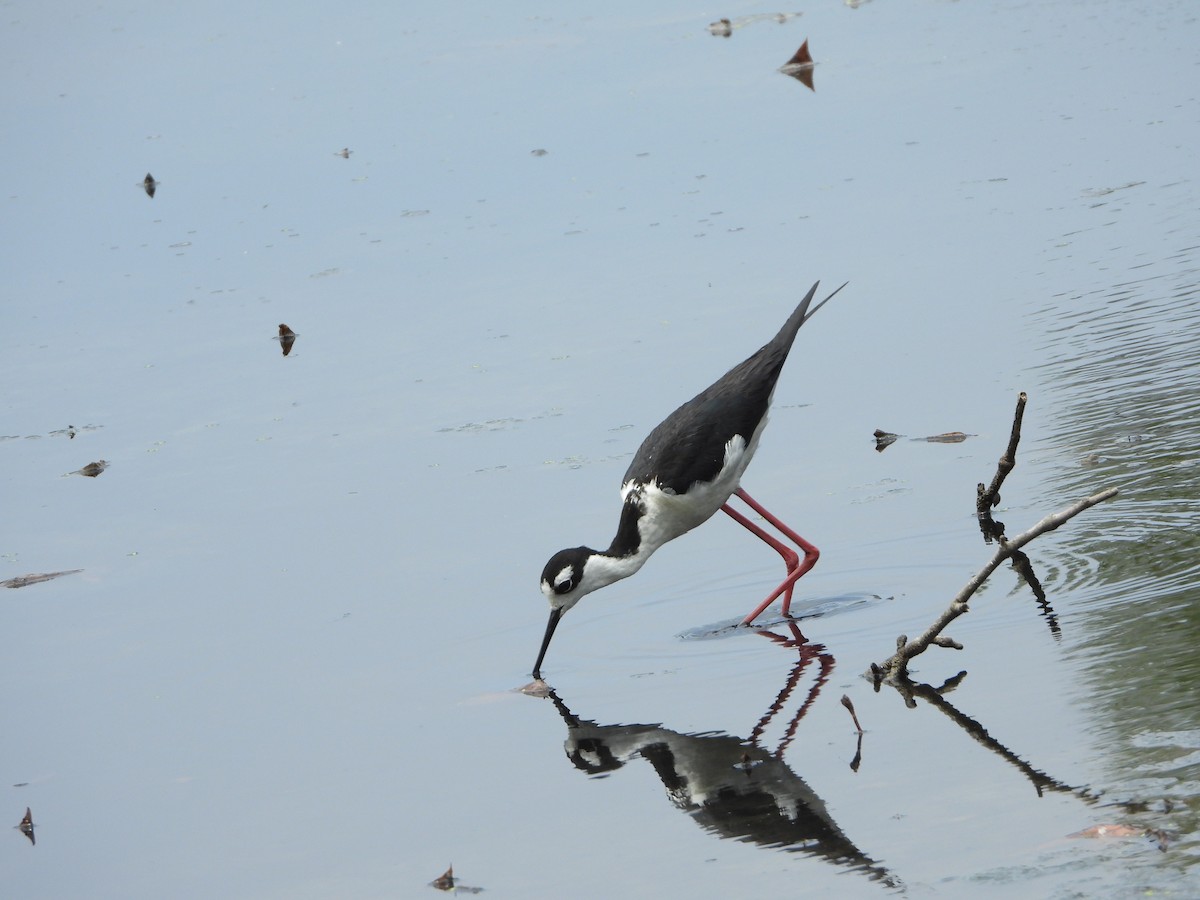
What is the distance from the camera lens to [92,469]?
997 cm

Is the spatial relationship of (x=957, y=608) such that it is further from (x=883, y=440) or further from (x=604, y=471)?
(x=604, y=471)

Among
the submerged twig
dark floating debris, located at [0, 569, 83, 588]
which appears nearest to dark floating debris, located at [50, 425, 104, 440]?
dark floating debris, located at [0, 569, 83, 588]

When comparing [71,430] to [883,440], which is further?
[71,430]

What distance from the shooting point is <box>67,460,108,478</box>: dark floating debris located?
9.97 m

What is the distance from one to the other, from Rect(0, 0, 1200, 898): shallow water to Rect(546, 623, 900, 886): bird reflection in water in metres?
0.02

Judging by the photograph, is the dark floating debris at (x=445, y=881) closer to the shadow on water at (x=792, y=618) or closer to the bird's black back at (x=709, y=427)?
the shadow on water at (x=792, y=618)

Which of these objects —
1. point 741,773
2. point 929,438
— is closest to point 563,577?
point 741,773

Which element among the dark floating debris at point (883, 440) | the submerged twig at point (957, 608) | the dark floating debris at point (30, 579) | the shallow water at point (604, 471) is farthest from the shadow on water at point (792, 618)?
the dark floating debris at point (30, 579)

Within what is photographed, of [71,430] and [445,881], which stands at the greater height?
[445,881]

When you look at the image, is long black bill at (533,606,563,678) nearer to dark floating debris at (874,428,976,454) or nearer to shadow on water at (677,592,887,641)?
shadow on water at (677,592,887,641)

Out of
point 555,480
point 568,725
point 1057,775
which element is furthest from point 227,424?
point 1057,775

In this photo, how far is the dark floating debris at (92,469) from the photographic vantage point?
32.7 ft

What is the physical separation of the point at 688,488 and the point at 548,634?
3.06 feet

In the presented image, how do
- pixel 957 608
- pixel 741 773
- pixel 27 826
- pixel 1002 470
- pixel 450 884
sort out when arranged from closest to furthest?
pixel 450 884 → pixel 741 773 → pixel 957 608 → pixel 27 826 → pixel 1002 470
